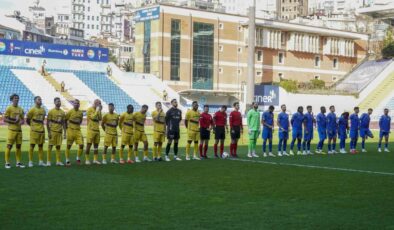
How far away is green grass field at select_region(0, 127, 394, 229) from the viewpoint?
916 cm

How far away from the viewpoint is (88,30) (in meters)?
174

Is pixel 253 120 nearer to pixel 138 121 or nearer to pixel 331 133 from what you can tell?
pixel 331 133

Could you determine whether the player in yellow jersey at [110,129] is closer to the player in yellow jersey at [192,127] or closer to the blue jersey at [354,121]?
the player in yellow jersey at [192,127]

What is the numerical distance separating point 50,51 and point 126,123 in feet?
138

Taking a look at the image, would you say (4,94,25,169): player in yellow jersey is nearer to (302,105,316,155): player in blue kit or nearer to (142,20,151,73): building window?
(302,105,316,155): player in blue kit

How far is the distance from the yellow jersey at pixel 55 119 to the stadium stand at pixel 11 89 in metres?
34.4

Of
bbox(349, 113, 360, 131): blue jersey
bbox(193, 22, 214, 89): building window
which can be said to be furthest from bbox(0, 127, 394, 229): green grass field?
bbox(193, 22, 214, 89): building window

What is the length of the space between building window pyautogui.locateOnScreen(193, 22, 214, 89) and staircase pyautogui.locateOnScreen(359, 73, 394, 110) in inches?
704

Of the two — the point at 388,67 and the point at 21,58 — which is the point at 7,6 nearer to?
the point at 21,58

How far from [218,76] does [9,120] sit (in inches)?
2209

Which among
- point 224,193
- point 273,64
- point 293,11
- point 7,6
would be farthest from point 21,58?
point 293,11

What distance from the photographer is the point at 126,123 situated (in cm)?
1931

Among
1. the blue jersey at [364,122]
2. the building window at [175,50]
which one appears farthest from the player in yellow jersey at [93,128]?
the building window at [175,50]

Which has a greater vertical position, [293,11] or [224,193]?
[293,11]
